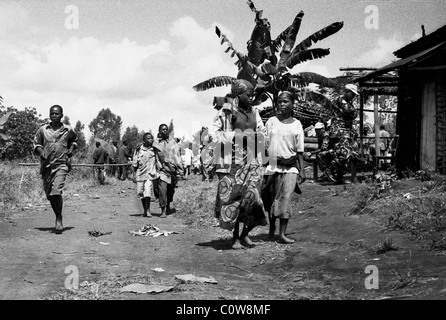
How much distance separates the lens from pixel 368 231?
752cm

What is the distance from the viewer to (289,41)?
16703 millimetres

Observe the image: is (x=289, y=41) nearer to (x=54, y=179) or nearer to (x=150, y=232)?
(x=150, y=232)

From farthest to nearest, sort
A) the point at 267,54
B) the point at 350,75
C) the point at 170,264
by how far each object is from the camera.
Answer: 1. the point at 350,75
2. the point at 267,54
3. the point at 170,264

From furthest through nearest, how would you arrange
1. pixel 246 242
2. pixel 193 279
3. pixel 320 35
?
pixel 320 35, pixel 246 242, pixel 193 279

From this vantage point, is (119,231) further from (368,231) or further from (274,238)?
(368,231)

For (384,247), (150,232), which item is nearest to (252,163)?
(384,247)

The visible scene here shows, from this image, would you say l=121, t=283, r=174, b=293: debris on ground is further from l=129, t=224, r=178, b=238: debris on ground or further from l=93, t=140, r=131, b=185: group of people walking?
l=93, t=140, r=131, b=185: group of people walking

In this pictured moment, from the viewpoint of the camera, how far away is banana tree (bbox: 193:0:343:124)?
1612 centimetres

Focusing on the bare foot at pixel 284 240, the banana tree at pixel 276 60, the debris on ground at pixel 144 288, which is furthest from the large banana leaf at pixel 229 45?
the debris on ground at pixel 144 288

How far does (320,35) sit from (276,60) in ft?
6.39

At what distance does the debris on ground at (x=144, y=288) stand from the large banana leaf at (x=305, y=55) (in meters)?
12.2

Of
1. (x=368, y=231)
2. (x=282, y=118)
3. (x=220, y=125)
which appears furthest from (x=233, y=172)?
(x=368, y=231)

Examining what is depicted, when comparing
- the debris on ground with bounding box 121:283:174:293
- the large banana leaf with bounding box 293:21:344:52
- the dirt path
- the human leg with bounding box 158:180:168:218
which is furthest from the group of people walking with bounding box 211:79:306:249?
the large banana leaf with bounding box 293:21:344:52
